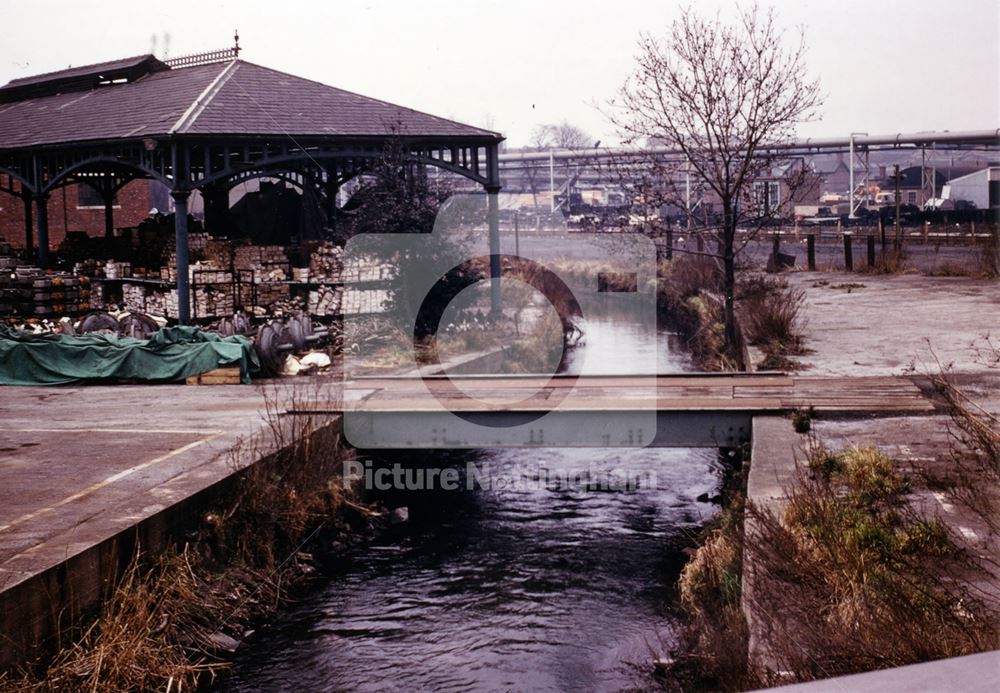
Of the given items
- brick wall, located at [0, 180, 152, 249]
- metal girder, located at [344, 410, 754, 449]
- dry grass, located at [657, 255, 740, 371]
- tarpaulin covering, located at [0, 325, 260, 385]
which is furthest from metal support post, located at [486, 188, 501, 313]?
brick wall, located at [0, 180, 152, 249]

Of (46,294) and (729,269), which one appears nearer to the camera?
(729,269)

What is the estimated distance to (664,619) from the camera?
9.59 meters

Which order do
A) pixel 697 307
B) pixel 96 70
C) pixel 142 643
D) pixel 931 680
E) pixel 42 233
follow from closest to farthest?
pixel 931 680 → pixel 142 643 → pixel 42 233 → pixel 697 307 → pixel 96 70

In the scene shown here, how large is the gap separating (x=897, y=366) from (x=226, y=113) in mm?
14368

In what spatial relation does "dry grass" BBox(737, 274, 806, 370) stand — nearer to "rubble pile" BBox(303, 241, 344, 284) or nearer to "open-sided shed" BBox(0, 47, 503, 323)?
"open-sided shed" BBox(0, 47, 503, 323)

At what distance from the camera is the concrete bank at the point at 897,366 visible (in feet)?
24.2

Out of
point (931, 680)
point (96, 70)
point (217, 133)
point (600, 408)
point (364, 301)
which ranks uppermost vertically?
point (96, 70)

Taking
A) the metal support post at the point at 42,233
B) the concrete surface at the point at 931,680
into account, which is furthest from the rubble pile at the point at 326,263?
the concrete surface at the point at 931,680

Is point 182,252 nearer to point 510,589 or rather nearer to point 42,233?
point 42,233

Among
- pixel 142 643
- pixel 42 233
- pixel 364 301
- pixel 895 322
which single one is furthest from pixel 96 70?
pixel 142 643

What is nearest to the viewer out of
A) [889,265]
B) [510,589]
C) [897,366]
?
[510,589]

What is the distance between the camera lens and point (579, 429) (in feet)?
41.0

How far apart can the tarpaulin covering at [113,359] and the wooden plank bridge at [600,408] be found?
12.6 feet

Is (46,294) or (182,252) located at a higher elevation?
(182,252)
